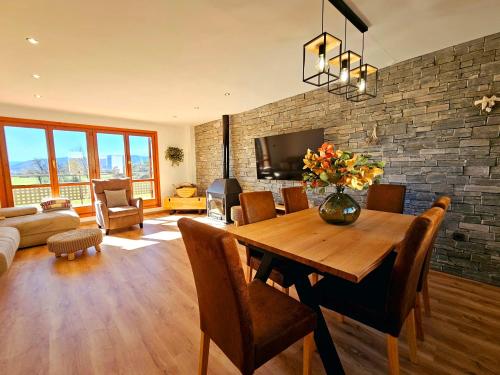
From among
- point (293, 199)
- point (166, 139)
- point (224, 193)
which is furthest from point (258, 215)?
point (166, 139)

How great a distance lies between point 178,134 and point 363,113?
477 centimetres

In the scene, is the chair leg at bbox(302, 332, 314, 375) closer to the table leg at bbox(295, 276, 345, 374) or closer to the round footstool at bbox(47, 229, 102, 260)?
the table leg at bbox(295, 276, 345, 374)

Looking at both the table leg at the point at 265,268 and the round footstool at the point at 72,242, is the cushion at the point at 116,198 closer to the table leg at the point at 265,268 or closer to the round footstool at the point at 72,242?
the round footstool at the point at 72,242

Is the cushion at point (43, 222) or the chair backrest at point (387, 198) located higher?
the chair backrest at point (387, 198)

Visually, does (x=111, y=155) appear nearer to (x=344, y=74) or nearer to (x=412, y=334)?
(x=344, y=74)

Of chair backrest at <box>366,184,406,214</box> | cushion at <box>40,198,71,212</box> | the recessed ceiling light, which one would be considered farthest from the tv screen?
cushion at <box>40,198,71,212</box>

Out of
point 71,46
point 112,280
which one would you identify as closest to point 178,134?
point 71,46

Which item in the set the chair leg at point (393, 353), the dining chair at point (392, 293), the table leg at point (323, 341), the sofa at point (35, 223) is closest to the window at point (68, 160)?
the sofa at point (35, 223)

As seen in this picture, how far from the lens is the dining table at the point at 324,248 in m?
1.03

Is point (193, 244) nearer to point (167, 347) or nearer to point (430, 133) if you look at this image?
point (167, 347)

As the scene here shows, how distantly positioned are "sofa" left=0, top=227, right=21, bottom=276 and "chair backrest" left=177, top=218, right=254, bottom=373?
2.46 meters

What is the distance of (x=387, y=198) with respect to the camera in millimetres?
2354

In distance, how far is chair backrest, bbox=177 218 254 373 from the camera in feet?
2.68

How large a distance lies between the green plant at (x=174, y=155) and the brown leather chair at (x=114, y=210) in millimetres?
1591
